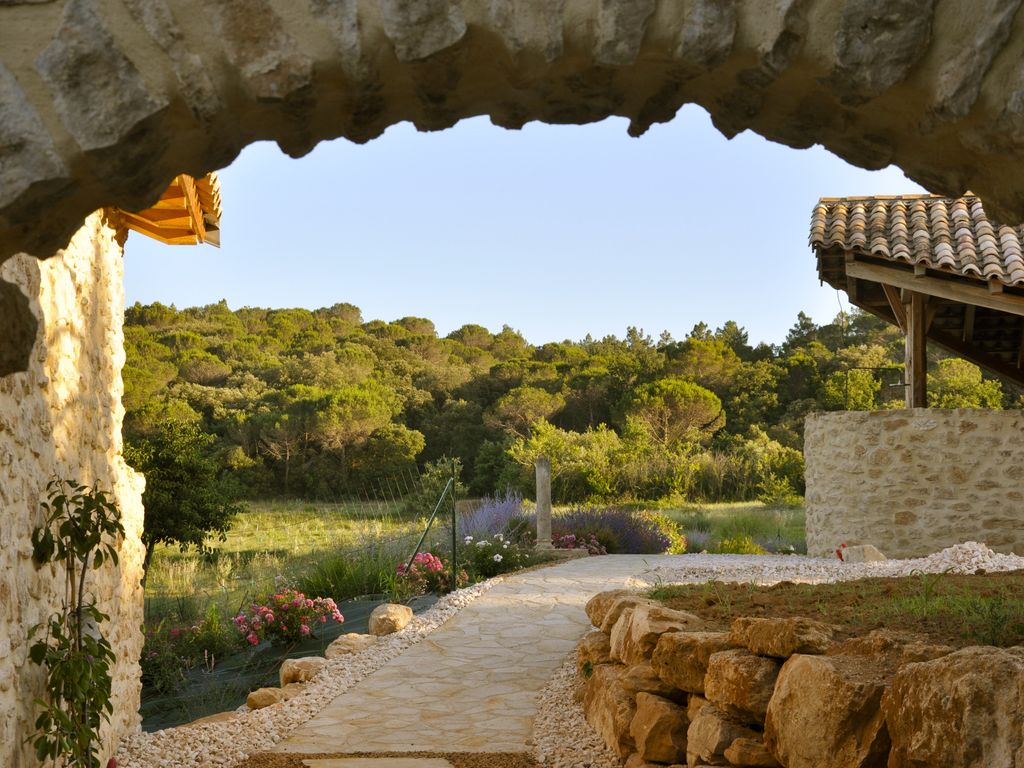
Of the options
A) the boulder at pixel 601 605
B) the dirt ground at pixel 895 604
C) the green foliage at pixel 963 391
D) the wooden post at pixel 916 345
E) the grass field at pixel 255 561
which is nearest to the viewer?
the dirt ground at pixel 895 604

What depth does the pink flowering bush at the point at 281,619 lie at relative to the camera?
7590mm

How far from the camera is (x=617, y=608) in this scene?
17.5ft

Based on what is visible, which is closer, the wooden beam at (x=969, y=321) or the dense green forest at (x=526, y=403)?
the wooden beam at (x=969, y=321)

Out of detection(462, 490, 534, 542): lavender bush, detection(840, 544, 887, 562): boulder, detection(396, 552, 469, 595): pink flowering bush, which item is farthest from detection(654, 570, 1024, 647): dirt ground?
detection(462, 490, 534, 542): lavender bush

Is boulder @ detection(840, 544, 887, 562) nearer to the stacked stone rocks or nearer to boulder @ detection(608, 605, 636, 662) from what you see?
the stacked stone rocks

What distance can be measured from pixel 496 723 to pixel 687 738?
1529 millimetres

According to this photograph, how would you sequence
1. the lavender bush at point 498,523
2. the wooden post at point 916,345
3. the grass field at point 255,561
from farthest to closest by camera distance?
1. the lavender bush at point 498,523
2. the wooden post at point 916,345
3. the grass field at point 255,561

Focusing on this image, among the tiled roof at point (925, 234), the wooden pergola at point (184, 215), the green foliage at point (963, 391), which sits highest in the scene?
the tiled roof at point (925, 234)

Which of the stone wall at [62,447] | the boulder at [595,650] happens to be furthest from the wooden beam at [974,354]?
the stone wall at [62,447]

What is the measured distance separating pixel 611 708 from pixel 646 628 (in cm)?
45

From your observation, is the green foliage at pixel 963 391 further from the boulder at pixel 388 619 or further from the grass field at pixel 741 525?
the boulder at pixel 388 619

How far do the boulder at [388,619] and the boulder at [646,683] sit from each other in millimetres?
3258

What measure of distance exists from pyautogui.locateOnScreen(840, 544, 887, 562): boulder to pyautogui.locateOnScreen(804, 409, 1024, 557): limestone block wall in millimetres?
428

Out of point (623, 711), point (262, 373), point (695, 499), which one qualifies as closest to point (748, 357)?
point (695, 499)
